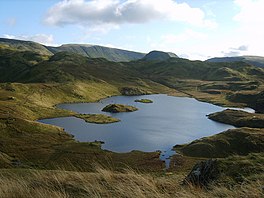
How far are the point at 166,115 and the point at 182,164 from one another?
84805mm

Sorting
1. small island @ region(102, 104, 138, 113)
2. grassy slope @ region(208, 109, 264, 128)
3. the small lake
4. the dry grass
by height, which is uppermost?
the dry grass

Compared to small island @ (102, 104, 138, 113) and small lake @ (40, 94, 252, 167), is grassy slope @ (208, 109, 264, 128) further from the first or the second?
small island @ (102, 104, 138, 113)

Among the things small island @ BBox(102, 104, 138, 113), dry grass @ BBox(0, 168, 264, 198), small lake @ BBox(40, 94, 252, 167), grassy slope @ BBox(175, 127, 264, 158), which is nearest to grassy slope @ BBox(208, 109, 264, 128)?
small lake @ BBox(40, 94, 252, 167)

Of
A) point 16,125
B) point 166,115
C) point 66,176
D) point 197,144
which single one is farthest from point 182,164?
point 166,115

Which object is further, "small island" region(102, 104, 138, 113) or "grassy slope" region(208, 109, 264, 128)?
"small island" region(102, 104, 138, 113)

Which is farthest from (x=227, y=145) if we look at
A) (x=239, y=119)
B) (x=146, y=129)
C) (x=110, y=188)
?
(x=110, y=188)

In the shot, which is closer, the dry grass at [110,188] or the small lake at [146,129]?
the dry grass at [110,188]

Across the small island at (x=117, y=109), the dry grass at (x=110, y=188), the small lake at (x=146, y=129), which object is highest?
the dry grass at (x=110, y=188)

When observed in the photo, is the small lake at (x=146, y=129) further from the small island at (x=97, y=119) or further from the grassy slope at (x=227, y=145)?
the grassy slope at (x=227, y=145)

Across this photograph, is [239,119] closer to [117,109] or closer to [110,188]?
[117,109]

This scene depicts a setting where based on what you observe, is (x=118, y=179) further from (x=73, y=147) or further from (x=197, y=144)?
(x=197, y=144)

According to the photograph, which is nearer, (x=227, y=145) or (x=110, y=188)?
(x=110, y=188)

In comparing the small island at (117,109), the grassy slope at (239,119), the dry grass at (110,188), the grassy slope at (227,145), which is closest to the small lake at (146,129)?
the grassy slope at (239,119)

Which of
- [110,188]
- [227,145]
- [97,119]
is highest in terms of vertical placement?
[110,188]
